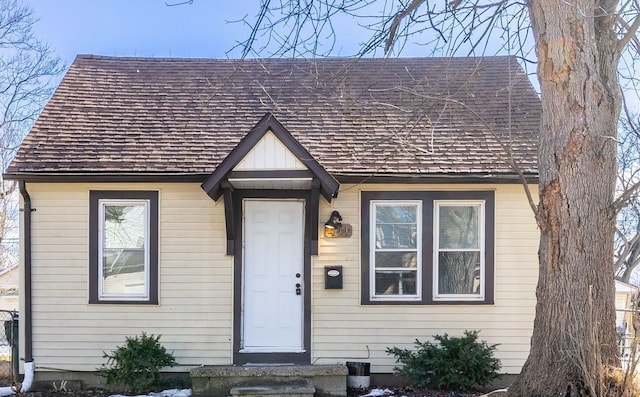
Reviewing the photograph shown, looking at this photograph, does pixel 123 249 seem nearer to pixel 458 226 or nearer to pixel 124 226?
pixel 124 226

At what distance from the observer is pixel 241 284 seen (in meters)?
6.85

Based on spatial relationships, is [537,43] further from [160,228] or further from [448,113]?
[160,228]

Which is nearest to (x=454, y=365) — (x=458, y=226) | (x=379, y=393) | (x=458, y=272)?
(x=379, y=393)

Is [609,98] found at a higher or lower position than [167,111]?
lower

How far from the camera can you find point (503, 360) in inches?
268

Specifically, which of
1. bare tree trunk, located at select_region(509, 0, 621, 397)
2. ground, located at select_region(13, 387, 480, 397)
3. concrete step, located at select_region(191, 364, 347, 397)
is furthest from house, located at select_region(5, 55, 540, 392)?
bare tree trunk, located at select_region(509, 0, 621, 397)

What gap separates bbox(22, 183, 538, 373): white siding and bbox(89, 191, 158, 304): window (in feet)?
0.37

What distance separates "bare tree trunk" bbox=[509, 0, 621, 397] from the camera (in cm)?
414

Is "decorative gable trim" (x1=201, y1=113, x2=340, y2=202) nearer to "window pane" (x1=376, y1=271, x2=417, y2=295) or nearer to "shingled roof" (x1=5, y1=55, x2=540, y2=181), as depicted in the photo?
"shingled roof" (x1=5, y1=55, x2=540, y2=181)

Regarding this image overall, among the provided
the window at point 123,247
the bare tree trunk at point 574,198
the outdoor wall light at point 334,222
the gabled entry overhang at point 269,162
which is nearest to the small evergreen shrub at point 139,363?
the window at point 123,247

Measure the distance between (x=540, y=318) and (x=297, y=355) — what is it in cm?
356

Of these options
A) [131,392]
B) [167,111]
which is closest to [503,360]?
[131,392]

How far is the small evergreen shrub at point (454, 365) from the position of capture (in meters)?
6.14

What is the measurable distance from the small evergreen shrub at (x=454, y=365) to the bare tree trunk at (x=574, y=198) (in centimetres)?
190
